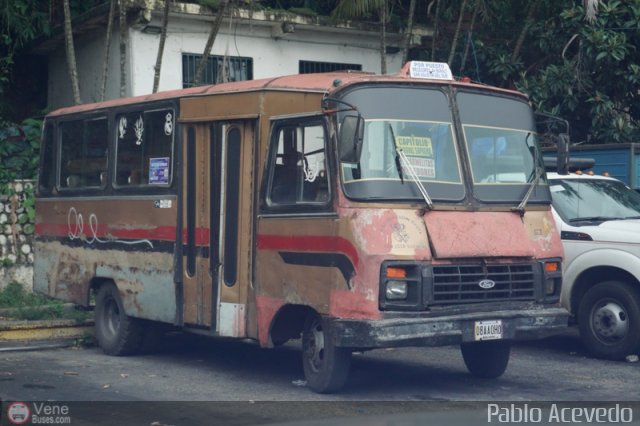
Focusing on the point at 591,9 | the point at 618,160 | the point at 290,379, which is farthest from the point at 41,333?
the point at 591,9

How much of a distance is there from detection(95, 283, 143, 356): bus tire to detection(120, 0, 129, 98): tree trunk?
511cm

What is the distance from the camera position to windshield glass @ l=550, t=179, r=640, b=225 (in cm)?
1155

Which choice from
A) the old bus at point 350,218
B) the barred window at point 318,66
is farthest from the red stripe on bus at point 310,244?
the barred window at point 318,66

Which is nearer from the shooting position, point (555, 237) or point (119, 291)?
point (555, 237)

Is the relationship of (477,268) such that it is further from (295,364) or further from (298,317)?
(295,364)

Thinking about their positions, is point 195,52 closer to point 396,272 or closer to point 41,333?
point 41,333

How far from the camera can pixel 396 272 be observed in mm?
8586

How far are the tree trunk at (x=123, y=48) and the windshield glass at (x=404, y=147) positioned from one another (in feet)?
25.4

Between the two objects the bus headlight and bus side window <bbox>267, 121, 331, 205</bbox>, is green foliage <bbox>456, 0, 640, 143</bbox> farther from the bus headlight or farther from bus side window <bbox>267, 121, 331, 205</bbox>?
the bus headlight

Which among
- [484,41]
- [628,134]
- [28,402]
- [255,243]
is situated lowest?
[28,402]

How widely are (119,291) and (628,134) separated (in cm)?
868

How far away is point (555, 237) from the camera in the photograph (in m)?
9.60

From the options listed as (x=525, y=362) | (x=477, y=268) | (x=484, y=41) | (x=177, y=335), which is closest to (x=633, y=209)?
(x=525, y=362)

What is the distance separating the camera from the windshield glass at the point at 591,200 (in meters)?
11.5
